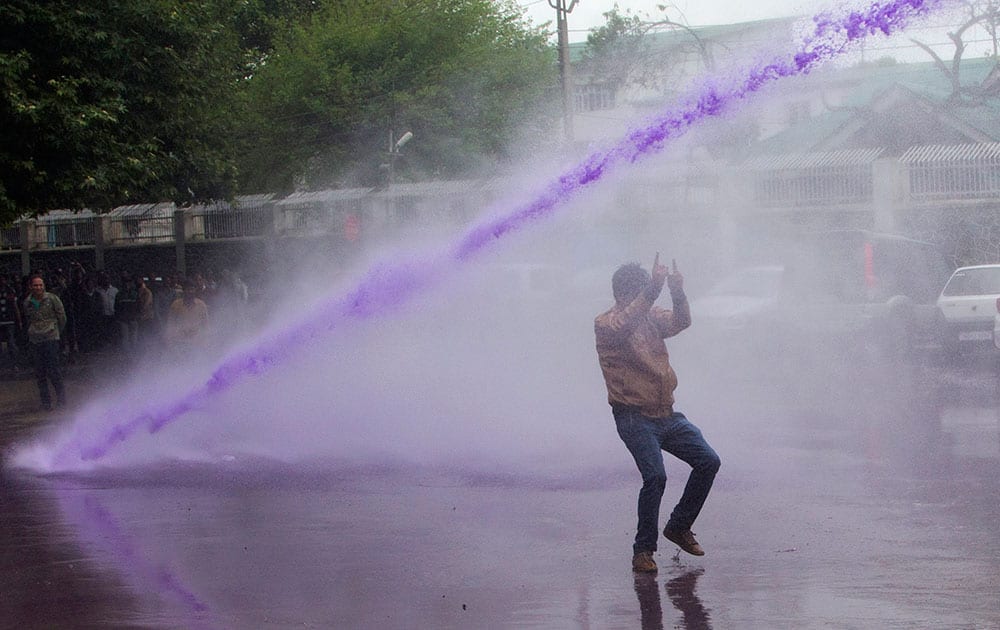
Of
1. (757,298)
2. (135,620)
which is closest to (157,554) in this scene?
(135,620)

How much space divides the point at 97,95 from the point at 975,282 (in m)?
14.1

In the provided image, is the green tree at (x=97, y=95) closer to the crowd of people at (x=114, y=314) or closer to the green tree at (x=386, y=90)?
the crowd of people at (x=114, y=314)

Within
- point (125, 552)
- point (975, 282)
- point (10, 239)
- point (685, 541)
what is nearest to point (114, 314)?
point (10, 239)

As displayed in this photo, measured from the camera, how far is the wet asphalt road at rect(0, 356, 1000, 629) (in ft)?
20.2

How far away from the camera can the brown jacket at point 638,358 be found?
712cm

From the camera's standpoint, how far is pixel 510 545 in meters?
7.69

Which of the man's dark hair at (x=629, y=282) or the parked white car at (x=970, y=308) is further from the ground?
the man's dark hair at (x=629, y=282)

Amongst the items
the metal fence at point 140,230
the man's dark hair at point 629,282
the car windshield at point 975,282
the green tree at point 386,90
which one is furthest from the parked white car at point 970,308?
the metal fence at point 140,230

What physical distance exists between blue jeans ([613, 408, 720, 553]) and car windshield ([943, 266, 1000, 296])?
1522 centimetres

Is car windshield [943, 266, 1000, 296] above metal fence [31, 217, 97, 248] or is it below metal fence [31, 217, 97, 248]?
below

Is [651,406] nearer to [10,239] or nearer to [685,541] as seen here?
[685,541]

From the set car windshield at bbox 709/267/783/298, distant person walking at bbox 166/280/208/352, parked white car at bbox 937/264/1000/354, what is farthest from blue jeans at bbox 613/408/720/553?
car windshield at bbox 709/267/783/298

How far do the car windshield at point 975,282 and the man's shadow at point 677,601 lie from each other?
15.6 meters

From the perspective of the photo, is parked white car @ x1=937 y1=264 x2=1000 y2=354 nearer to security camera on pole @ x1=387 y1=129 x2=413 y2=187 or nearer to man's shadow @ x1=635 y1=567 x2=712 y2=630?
security camera on pole @ x1=387 y1=129 x2=413 y2=187
